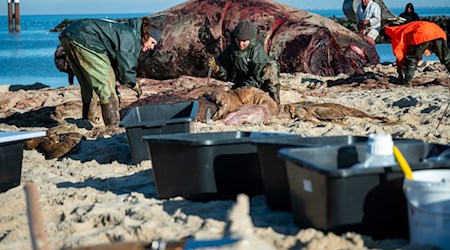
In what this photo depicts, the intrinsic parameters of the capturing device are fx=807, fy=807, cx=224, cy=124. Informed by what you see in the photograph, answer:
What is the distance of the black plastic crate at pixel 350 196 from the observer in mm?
4410

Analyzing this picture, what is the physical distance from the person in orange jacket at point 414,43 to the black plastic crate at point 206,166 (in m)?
7.17

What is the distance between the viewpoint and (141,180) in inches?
265

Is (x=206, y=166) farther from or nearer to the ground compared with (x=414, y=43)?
nearer to the ground

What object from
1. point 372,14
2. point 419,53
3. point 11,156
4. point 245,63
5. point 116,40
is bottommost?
point 11,156

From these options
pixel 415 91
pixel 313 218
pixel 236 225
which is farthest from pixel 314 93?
pixel 236 225

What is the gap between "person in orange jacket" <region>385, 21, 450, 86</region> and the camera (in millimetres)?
12336

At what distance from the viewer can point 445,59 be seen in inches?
493

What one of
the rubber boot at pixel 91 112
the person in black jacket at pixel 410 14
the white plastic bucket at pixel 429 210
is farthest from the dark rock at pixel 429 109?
the person in black jacket at pixel 410 14

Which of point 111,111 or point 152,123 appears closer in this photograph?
point 152,123

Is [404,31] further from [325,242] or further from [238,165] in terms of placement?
[325,242]

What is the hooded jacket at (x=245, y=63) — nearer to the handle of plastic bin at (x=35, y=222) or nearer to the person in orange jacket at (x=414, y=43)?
the person in orange jacket at (x=414, y=43)

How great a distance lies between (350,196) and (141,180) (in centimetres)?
269

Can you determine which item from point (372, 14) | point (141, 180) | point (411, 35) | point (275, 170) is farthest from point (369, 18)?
point (275, 170)

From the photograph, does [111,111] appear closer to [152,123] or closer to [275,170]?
[152,123]
